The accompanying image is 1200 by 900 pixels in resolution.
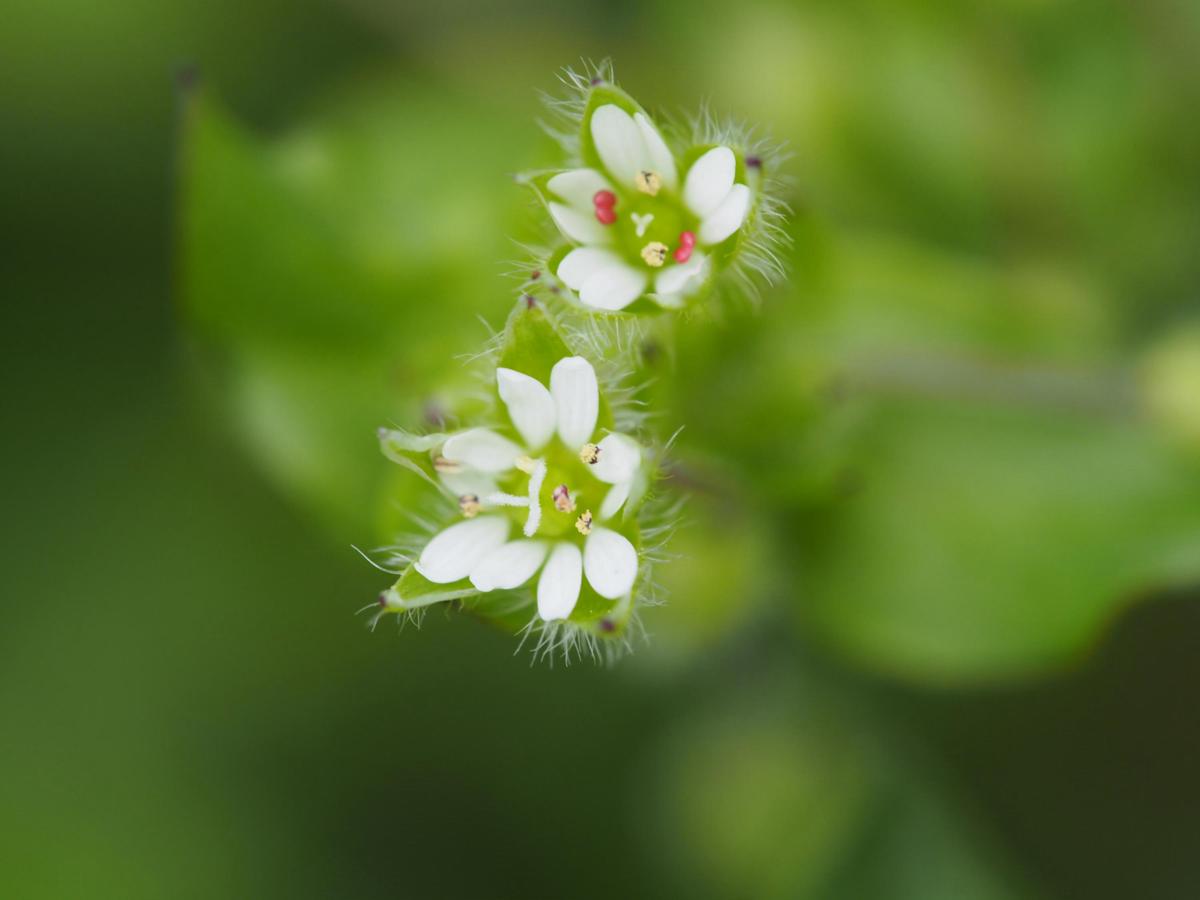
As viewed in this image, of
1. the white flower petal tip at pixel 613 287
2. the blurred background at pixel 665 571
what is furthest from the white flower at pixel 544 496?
the blurred background at pixel 665 571

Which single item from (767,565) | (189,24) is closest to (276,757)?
(767,565)

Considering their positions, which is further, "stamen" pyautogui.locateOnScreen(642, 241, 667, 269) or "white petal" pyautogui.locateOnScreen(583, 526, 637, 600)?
"stamen" pyautogui.locateOnScreen(642, 241, 667, 269)

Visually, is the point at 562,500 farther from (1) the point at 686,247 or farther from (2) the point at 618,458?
(1) the point at 686,247

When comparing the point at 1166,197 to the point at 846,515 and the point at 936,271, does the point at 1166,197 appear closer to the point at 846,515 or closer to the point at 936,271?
the point at 936,271

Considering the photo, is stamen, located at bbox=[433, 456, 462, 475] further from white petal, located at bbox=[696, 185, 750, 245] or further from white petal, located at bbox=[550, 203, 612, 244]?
white petal, located at bbox=[696, 185, 750, 245]

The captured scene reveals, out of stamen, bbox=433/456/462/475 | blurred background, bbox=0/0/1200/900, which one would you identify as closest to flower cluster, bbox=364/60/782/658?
stamen, bbox=433/456/462/475

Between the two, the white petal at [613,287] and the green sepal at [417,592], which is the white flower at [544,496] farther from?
the white petal at [613,287]
